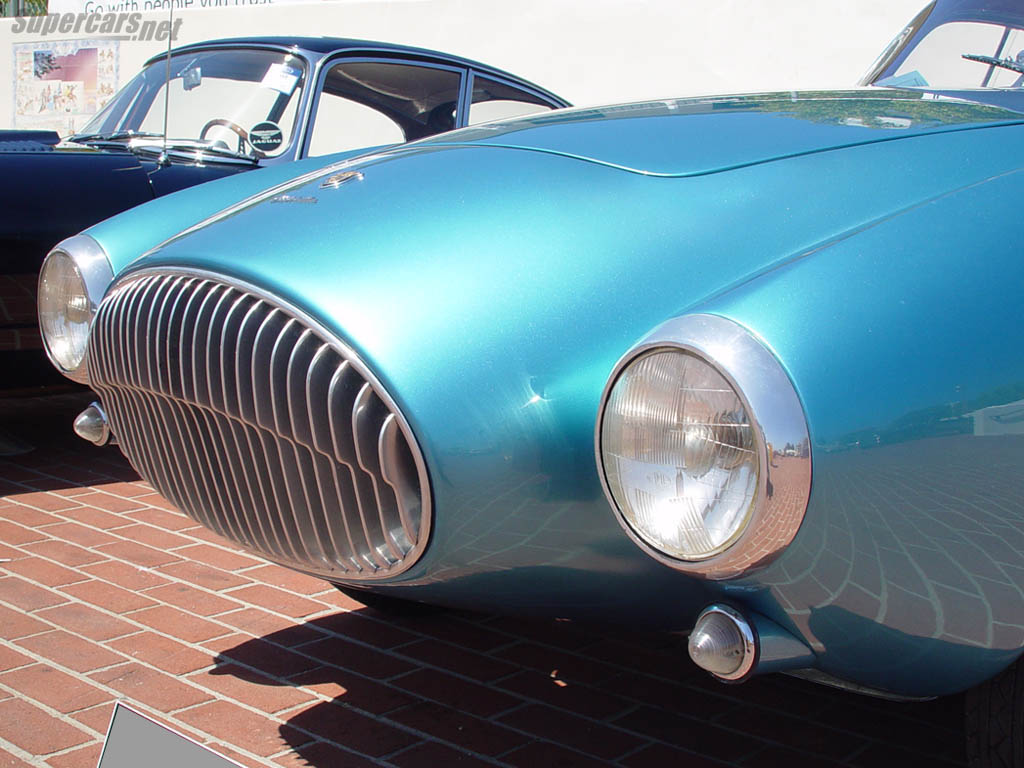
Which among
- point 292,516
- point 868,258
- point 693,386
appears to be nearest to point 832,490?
point 693,386

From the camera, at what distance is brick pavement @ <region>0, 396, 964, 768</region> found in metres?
2.12

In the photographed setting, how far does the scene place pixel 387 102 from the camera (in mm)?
4836

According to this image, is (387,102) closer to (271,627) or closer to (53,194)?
(53,194)

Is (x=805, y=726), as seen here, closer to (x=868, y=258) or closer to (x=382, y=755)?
(x=382, y=755)

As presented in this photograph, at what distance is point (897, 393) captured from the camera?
137 cm

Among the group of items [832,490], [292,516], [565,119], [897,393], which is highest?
[565,119]

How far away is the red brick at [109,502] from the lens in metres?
3.66

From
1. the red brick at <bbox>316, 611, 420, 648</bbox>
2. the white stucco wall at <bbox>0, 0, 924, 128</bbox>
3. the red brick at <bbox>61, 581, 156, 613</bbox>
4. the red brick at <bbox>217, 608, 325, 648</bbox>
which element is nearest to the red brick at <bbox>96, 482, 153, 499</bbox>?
the red brick at <bbox>61, 581, 156, 613</bbox>

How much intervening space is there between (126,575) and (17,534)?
0.55 metres

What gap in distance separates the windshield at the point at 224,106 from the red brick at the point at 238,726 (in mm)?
2439

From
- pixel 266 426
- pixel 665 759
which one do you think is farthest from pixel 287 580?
pixel 266 426

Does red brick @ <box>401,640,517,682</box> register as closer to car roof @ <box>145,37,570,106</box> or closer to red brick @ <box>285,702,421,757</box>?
red brick @ <box>285,702,421,757</box>

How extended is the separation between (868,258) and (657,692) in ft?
4.05

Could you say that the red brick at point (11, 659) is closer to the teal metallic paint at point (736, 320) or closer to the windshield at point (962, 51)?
the teal metallic paint at point (736, 320)
